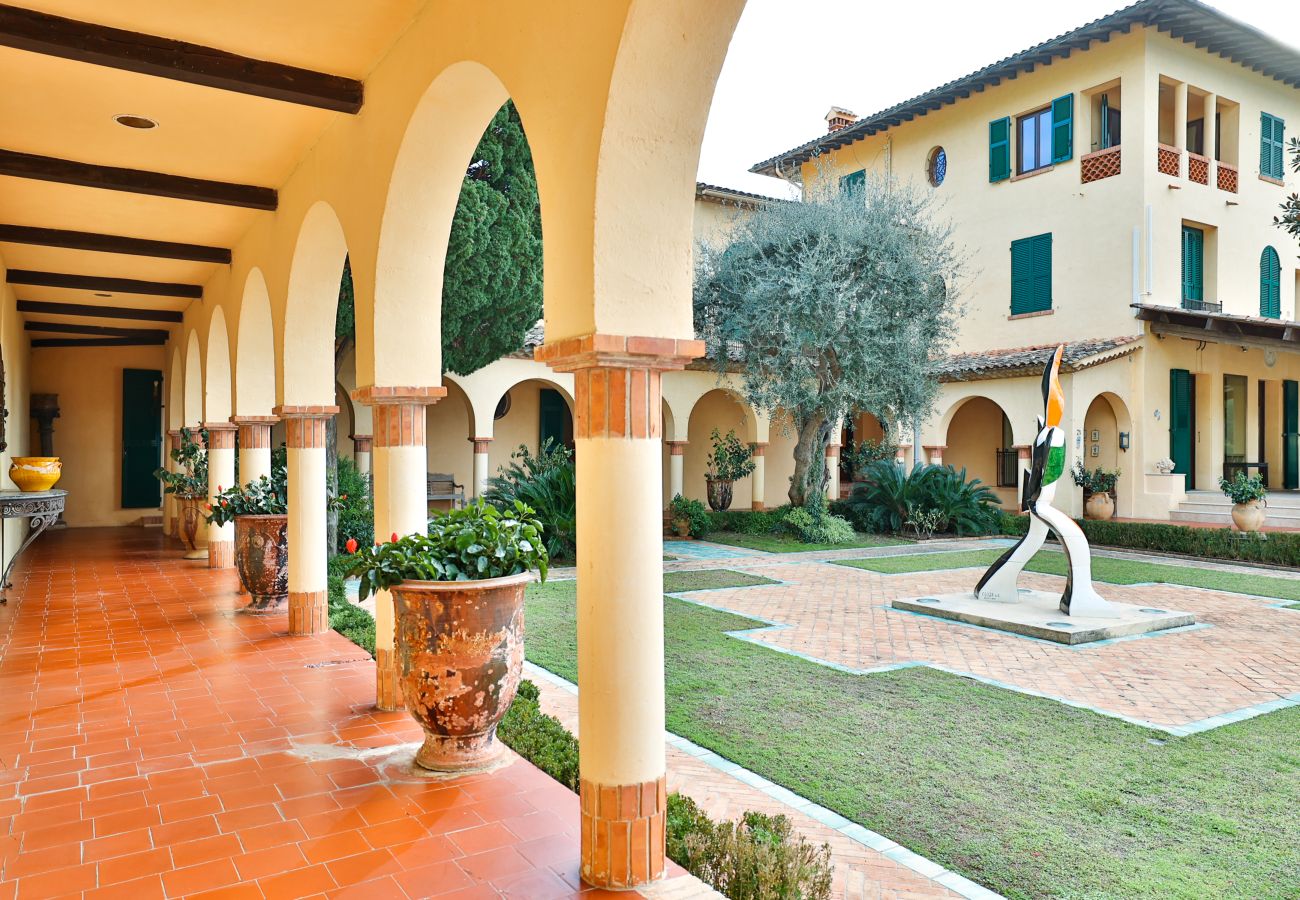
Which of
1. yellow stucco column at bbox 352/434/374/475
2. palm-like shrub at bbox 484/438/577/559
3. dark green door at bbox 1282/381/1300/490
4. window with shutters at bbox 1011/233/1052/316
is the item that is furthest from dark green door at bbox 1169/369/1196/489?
yellow stucco column at bbox 352/434/374/475

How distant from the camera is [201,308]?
12867 mm

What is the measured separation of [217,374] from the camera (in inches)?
468

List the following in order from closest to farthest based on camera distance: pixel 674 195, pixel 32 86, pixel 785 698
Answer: pixel 674 195, pixel 32 86, pixel 785 698

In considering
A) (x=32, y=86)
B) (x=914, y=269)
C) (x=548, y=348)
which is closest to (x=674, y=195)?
(x=548, y=348)

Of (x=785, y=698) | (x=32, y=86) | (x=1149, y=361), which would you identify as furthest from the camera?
(x=1149, y=361)

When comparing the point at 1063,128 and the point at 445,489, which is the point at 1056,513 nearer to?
the point at 445,489

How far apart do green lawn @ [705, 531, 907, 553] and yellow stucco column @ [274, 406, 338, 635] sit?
942cm

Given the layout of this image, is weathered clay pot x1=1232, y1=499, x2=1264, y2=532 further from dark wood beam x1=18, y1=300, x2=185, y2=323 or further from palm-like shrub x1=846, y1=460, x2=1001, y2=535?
dark wood beam x1=18, y1=300, x2=185, y2=323

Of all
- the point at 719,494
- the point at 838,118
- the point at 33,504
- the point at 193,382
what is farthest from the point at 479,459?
the point at 838,118

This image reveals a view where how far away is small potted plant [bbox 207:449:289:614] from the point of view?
8.55 metres

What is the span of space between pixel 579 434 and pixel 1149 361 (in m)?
17.6

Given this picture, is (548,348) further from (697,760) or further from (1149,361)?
(1149,361)

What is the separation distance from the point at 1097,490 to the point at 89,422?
66.1 ft

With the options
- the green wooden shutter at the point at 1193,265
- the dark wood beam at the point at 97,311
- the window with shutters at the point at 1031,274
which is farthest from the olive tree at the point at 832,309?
the dark wood beam at the point at 97,311
